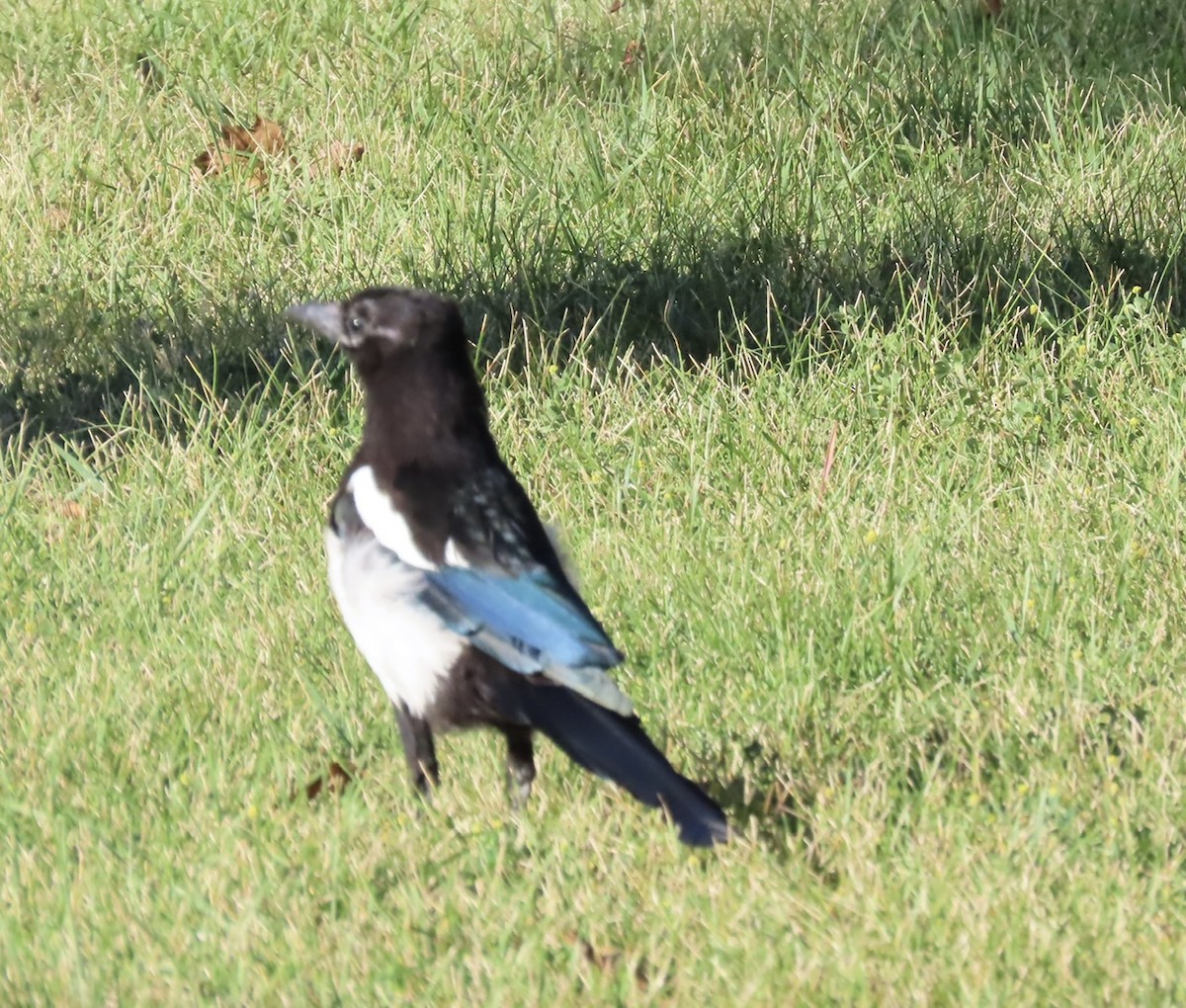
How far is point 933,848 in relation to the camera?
3.08 metres

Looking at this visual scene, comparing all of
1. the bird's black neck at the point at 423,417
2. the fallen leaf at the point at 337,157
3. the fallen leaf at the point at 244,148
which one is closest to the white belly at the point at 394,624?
the bird's black neck at the point at 423,417

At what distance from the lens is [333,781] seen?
11.4 feet

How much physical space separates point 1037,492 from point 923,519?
0.33m

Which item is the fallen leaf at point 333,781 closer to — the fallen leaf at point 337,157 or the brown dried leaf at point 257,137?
the fallen leaf at point 337,157

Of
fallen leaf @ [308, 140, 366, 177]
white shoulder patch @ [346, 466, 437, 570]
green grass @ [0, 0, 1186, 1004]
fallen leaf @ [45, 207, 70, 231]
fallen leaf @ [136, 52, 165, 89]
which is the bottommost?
green grass @ [0, 0, 1186, 1004]

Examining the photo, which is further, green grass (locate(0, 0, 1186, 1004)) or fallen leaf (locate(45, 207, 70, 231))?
fallen leaf (locate(45, 207, 70, 231))

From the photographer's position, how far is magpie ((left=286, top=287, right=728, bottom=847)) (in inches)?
122

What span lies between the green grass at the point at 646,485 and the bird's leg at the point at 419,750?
49mm

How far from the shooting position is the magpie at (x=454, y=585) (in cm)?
309

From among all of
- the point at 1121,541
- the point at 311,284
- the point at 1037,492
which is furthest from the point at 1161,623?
the point at 311,284

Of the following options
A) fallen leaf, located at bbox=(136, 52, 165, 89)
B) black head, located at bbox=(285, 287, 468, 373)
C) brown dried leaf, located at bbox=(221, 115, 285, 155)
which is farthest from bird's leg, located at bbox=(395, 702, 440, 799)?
fallen leaf, located at bbox=(136, 52, 165, 89)

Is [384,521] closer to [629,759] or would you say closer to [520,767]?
[520,767]

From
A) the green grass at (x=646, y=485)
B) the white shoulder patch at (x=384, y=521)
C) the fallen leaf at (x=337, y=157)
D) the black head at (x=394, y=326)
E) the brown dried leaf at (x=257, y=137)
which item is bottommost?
the green grass at (x=646, y=485)

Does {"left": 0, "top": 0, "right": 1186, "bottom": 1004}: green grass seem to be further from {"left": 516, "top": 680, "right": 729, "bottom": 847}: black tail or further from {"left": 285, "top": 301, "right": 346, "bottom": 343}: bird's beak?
{"left": 285, "top": 301, "right": 346, "bottom": 343}: bird's beak
